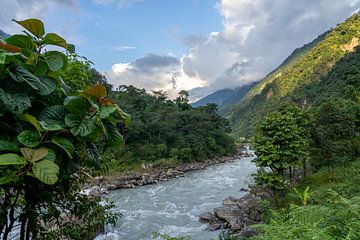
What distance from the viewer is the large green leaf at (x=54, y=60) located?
5.56ft

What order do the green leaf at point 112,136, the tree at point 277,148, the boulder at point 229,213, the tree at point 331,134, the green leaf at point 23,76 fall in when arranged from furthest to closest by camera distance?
1. the tree at point 331,134
2. the boulder at point 229,213
3. the tree at point 277,148
4. the green leaf at point 112,136
5. the green leaf at point 23,76

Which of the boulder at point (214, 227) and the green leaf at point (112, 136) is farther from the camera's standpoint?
the boulder at point (214, 227)

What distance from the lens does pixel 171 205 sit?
744 inches

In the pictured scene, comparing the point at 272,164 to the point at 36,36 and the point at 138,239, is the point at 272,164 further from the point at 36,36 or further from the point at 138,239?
the point at 36,36

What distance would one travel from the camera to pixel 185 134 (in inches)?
1801

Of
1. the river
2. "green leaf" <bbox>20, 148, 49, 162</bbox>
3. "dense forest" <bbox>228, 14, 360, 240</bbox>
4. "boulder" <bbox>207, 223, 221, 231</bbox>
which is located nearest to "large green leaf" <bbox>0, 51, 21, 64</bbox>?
"green leaf" <bbox>20, 148, 49, 162</bbox>

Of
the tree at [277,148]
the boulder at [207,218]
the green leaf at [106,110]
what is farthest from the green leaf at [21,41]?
the boulder at [207,218]

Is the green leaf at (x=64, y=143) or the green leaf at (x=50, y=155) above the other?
the green leaf at (x=64, y=143)

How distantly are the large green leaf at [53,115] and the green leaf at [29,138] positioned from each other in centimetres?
9

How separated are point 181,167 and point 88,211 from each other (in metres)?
34.2

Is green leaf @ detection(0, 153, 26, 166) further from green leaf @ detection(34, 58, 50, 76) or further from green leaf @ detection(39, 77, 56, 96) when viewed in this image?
green leaf @ detection(34, 58, 50, 76)

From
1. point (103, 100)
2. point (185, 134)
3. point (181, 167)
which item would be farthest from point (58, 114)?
point (185, 134)

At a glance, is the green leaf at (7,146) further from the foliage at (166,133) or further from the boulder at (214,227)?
the foliage at (166,133)

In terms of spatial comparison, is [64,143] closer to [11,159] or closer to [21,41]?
[11,159]
